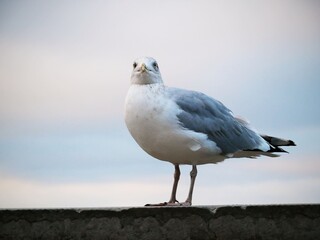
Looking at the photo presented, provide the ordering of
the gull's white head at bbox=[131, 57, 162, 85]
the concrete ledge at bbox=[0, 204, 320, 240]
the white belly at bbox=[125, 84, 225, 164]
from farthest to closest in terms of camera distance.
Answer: the gull's white head at bbox=[131, 57, 162, 85] < the white belly at bbox=[125, 84, 225, 164] < the concrete ledge at bbox=[0, 204, 320, 240]

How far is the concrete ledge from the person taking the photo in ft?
20.3

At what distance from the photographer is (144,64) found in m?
7.62

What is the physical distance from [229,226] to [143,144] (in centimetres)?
167

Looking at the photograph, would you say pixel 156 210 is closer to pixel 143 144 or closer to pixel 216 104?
pixel 143 144

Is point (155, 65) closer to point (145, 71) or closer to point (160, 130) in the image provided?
point (145, 71)

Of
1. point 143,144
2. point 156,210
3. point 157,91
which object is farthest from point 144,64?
point 156,210

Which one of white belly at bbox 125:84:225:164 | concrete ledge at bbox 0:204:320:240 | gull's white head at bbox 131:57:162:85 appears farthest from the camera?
gull's white head at bbox 131:57:162:85

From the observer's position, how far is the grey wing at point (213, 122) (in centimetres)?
766

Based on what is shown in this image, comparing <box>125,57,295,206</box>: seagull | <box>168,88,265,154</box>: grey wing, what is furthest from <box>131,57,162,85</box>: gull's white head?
<box>168,88,265,154</box>: grey wing

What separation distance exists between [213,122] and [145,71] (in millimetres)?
972

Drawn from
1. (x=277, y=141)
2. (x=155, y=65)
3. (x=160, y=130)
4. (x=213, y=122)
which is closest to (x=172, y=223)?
(x=160, y=130)

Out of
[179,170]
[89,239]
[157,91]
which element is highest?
[157,91]

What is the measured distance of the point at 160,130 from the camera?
290 inches

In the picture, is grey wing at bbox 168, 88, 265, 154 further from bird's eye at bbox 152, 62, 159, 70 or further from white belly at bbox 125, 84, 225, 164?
bird's eye at bbox 152, 62, 159, 70
